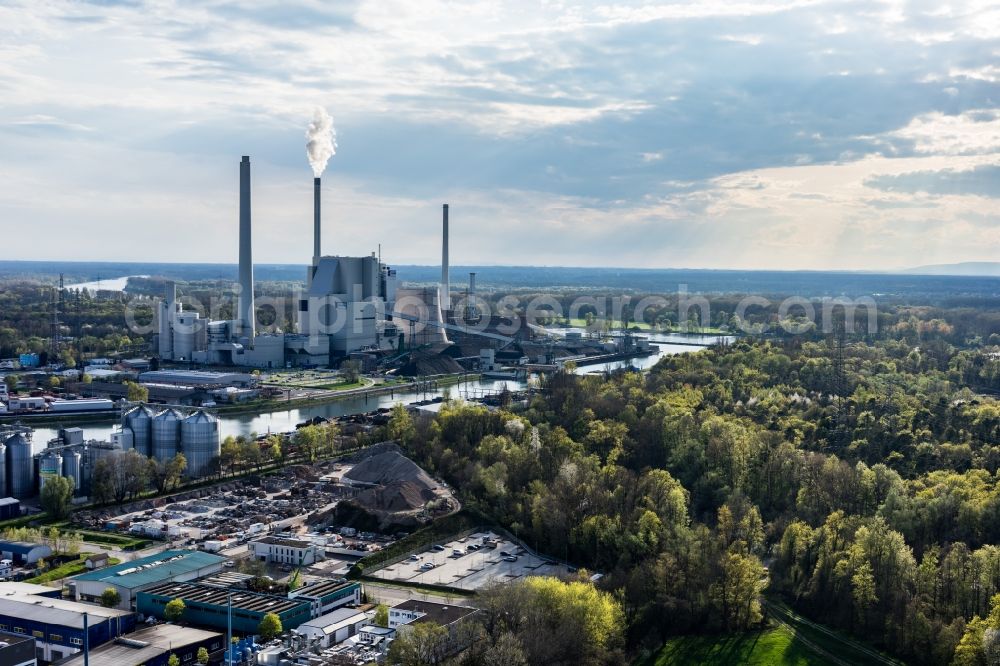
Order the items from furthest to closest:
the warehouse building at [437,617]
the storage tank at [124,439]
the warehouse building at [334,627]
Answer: the storage tank at [124,439] → the warehouse building at [334,627] → the warehouse building at [437,617]

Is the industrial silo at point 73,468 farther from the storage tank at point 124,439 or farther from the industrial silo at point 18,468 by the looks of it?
the storage tank at point 124,439

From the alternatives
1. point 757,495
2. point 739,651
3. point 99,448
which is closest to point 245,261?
point 99,448

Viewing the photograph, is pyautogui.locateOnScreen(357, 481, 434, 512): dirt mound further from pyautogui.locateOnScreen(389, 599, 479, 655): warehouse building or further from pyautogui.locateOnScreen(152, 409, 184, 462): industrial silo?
pyautogui.locateOnScreen(152, 409, 184, 462): industrial silo

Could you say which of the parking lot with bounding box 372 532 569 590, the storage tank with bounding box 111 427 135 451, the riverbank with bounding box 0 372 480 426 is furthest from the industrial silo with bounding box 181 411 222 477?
the parking lot with bounding box 372 532 569 590

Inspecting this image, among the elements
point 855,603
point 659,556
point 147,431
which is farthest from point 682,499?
point 147,431

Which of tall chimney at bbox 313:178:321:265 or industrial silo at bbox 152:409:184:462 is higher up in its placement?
tall chimney at bbox 313:178:321:265

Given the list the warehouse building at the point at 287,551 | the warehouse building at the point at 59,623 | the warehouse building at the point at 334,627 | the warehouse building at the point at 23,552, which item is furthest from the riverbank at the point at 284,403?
the warehouse building at the point at 334,627
